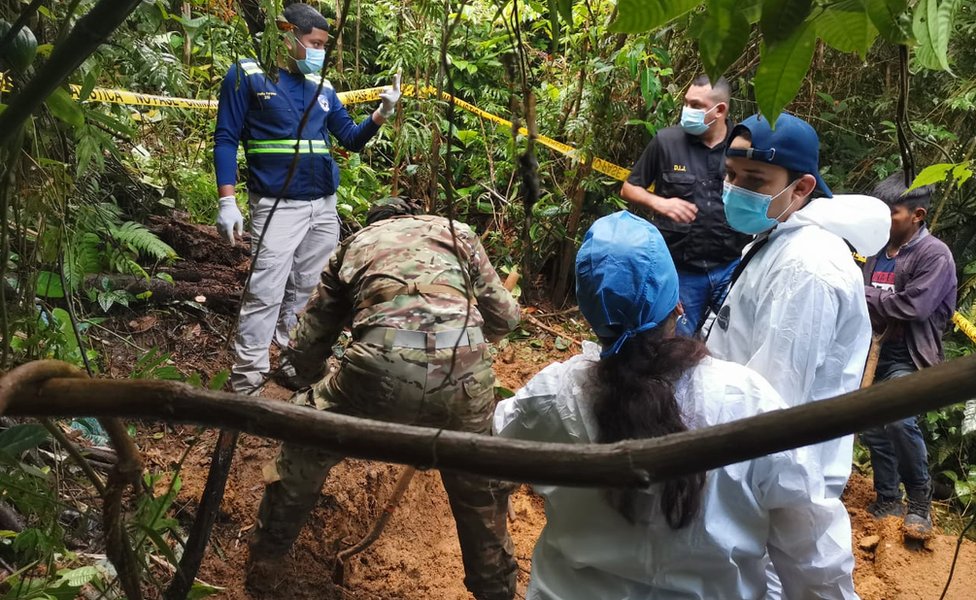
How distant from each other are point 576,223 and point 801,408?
547cm

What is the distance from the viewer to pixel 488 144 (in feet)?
22.4

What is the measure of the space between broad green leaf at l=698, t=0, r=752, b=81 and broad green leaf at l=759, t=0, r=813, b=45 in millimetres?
28

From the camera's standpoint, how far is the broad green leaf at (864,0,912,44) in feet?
2.91

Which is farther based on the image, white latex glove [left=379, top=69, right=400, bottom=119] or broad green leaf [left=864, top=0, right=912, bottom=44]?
white latex glove [left=379, top=69, right=400, bottom=119]

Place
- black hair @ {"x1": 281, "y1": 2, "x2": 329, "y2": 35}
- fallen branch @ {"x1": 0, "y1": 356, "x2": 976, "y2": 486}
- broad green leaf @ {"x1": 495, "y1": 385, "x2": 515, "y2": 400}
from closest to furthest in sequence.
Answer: fallen branch @ {"x1": 0, "y1": 356, "x2": 976, "y2": 486} < broad green leaf @ {"x1": 495, "y1": 385, "x2": 515, "y2": 400} < black hair @ {"x1": 281, "y1": 2, "x2": 329, "y2": 35}

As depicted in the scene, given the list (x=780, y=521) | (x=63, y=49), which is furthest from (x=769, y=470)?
(x=63, y=49)

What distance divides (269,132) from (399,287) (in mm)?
1773

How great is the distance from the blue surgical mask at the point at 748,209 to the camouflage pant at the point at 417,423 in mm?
1023

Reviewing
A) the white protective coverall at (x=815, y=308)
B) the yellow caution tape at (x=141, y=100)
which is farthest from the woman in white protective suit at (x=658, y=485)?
the yellow caution tape at (x=141, y=100)

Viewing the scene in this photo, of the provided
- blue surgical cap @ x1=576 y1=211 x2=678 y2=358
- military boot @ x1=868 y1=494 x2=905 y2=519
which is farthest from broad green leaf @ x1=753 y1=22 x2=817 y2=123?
military boot @ x1=868 y1=494 x2=905 y2=519

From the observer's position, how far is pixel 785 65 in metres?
0.91

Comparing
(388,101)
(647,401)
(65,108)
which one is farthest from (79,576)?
(388,101)

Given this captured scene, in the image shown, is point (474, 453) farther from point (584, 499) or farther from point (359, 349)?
point (359, 349)

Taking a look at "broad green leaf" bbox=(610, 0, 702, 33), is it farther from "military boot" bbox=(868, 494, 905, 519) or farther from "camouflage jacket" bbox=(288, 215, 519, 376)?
"military boot" bbox=(868, 494, 905, 519)
